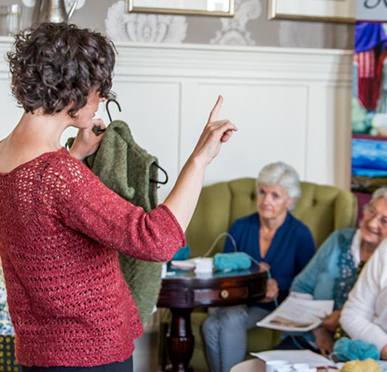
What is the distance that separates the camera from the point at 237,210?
3791mm

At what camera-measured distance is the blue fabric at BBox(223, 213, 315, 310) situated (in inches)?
138

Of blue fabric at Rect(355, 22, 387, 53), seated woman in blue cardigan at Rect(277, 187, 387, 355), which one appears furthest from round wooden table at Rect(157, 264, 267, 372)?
blue fabric at Rect(355, 22, 387, 53)

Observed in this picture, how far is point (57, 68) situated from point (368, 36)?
108 inches

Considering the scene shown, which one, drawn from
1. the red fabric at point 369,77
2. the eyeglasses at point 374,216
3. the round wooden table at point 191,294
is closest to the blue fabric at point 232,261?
the round wooden table at point 191,294

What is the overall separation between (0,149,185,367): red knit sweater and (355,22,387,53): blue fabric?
8.61 feet

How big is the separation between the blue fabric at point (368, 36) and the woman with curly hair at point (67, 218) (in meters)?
2.53

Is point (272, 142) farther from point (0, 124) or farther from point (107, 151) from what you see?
point (107, 151)

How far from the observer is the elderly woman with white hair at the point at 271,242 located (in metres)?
3.37

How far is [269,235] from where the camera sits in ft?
11.8

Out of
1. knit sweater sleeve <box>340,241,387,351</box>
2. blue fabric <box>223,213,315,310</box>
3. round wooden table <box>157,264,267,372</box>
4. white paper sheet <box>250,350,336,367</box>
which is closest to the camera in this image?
white paper sheet <box>250,350,336,367</box>

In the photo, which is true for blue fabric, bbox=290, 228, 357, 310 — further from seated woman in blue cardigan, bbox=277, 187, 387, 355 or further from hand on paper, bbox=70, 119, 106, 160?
hand on paper, bbox=70, 119, 106, 160

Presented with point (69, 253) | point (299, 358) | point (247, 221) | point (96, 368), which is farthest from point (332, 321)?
point (69, 253)

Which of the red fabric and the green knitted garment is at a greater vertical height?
the red fabric

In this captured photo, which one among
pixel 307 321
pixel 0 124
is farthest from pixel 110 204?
pixel 0 124
